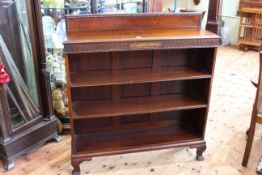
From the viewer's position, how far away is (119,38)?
1.80m

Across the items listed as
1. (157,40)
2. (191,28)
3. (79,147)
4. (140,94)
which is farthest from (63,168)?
(191,28)

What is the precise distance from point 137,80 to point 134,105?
270 mm

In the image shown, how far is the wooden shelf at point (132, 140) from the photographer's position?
7.04ft

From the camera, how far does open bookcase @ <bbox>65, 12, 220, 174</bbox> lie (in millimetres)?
1869

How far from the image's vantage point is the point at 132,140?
89.2 inches

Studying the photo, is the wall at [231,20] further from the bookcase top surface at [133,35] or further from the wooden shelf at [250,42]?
the bookcase top surface at [133,35]

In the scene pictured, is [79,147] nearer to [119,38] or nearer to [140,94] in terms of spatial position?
[140,94]

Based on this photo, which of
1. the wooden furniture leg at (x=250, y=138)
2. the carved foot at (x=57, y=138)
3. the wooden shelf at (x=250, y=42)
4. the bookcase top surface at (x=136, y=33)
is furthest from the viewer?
the wooden shelf at (x=250, y=42)

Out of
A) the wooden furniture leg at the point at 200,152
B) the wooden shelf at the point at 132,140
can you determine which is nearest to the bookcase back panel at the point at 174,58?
the wooden shelf at the point at 132,140

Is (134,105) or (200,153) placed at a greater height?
(134,105)

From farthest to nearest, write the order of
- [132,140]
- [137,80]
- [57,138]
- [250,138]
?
[57,138]
[132,140]
[250,138]
[137,80]

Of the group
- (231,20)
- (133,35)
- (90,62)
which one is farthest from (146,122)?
(231,20)

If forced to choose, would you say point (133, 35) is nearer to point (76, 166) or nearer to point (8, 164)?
point (76, 166)

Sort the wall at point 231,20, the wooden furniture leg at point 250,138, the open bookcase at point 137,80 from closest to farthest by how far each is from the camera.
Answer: the open bookcase at point 137,80 → the wooden furniture leg at point 250,138 → the wall at point 231,20
